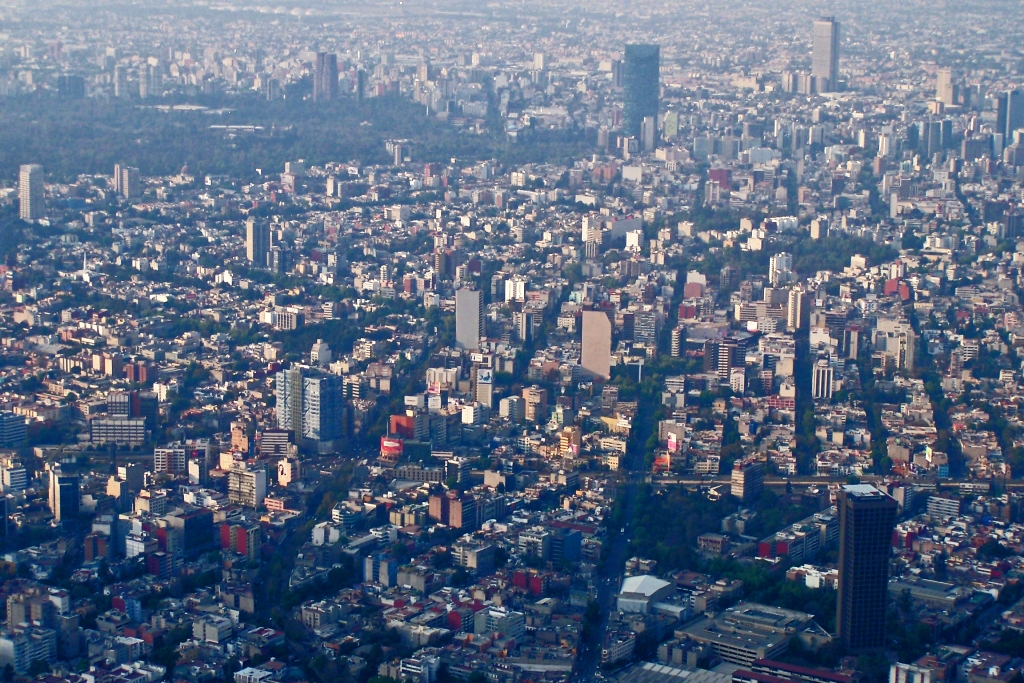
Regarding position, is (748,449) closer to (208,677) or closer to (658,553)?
(658,553)

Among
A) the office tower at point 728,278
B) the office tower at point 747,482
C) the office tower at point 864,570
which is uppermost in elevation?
the office tower at point 864,570

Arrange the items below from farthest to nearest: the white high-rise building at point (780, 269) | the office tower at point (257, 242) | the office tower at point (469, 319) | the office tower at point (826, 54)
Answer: the office tower at point (826, 54), the office tower at point (257, 242), the white high-rise building at point (780, 269), the office tower at point (469, 319)

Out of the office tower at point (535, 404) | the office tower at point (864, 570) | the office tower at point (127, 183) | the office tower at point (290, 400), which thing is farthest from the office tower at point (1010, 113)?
the office tower at point (864, 570)

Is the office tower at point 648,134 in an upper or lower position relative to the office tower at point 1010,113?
lower

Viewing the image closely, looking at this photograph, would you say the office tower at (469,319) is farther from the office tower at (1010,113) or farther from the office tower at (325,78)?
the office tower at (325,78)

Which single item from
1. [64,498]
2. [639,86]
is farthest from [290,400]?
[639,86]

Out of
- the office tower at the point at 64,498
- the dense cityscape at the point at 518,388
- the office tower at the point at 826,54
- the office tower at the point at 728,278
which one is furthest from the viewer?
the office tower at the point at 826,54

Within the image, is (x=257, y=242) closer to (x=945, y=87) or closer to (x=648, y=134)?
(x=648, y=134)
